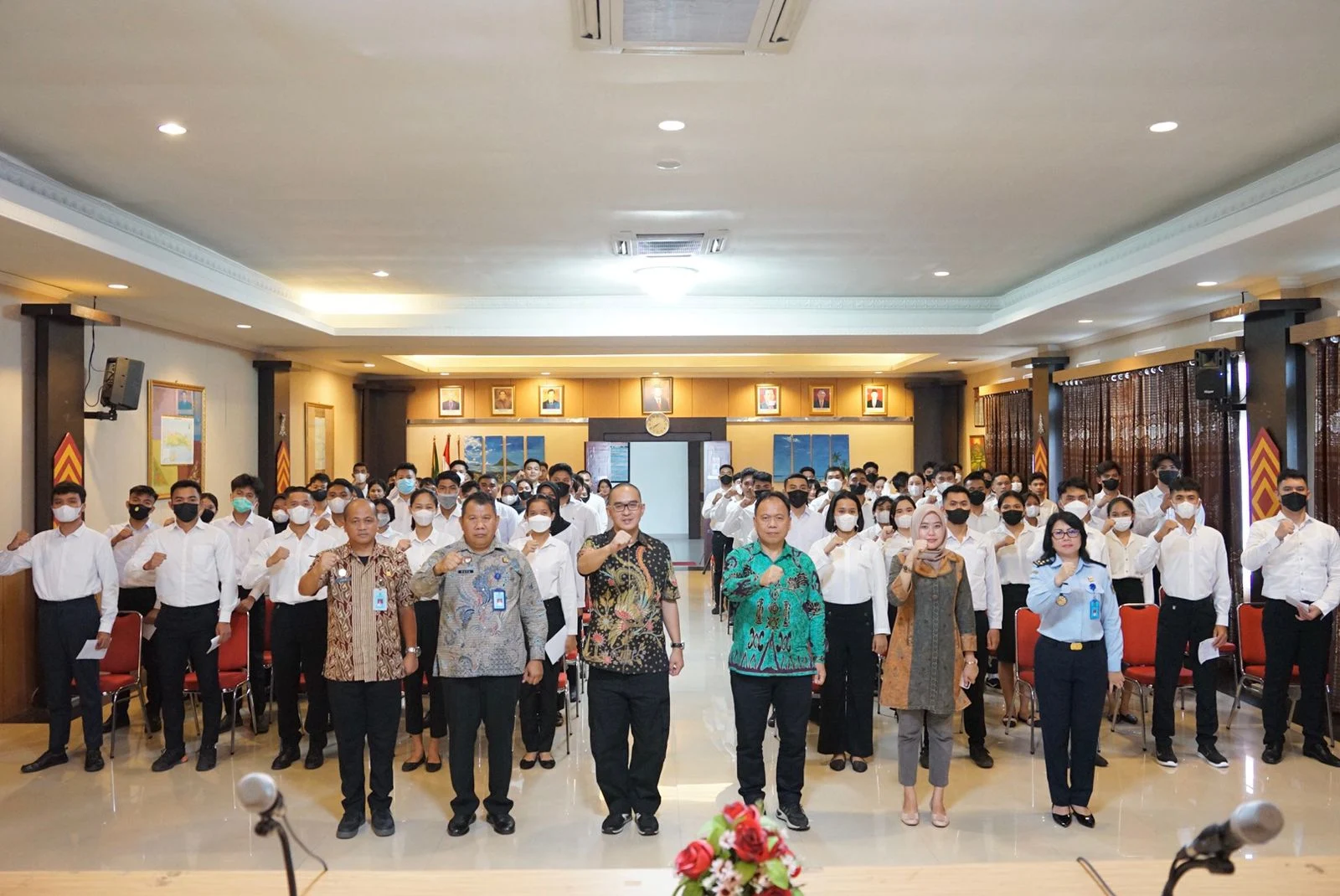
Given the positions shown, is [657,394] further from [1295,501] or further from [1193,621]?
[1295,501]

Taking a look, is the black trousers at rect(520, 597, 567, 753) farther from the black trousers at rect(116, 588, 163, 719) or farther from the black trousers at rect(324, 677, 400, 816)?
the black trousers at rect(116, 588, 163, 719)

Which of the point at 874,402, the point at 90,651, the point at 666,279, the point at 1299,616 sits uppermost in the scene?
the point at 666,279

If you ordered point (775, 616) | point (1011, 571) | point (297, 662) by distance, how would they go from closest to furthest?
point (775, 616), point (297, 662), point (1011, 571)

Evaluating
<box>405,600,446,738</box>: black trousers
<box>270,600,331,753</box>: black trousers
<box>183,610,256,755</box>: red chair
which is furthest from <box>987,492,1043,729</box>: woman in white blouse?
<box>183,610,256,755</box>: red chair

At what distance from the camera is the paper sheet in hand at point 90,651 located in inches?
227

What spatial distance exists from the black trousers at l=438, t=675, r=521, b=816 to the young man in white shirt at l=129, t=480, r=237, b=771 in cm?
207

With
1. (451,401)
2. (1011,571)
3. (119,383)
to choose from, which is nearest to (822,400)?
(451,401)

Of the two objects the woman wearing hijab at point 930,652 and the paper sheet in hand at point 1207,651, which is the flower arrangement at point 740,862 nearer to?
the woman wearing hijab at point 930,652

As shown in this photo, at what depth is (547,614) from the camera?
554 centimetres

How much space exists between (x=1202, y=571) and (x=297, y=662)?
5609 millimetres

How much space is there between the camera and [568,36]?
4.00m

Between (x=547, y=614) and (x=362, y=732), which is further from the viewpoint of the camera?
(x=547, y=614)

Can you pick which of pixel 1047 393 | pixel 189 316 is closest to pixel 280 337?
pixel 189 316

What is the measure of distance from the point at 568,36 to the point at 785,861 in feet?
11.2
